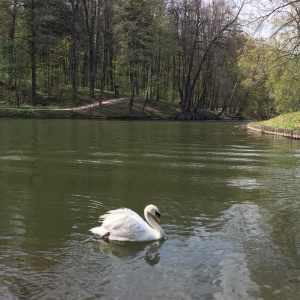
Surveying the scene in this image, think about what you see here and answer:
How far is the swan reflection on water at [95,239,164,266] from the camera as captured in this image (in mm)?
5277

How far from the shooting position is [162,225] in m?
6.65

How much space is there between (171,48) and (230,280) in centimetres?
4857

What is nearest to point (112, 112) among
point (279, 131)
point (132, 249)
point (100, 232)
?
point (279, 131)

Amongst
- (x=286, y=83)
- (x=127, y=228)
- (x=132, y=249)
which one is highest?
(x=286, y=83)

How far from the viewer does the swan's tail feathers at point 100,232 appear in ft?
19.1

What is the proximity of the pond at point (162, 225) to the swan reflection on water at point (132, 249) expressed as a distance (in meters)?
0.01

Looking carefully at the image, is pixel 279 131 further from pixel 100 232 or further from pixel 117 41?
pixel 117 41

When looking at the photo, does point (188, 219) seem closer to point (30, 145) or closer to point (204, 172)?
point (204, 172)

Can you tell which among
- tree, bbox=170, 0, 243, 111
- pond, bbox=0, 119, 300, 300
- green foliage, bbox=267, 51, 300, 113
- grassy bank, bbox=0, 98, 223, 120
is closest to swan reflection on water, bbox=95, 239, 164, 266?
pond, bbox=0, 119, 300, 300

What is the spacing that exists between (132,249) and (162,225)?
1.20 meters

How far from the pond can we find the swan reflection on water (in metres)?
0.01

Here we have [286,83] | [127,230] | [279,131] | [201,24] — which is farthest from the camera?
[201,24]

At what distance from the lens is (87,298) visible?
4.14 m

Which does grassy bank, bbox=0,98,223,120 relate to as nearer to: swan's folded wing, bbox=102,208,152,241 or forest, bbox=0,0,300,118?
forest, bbox=0,0,300,118
